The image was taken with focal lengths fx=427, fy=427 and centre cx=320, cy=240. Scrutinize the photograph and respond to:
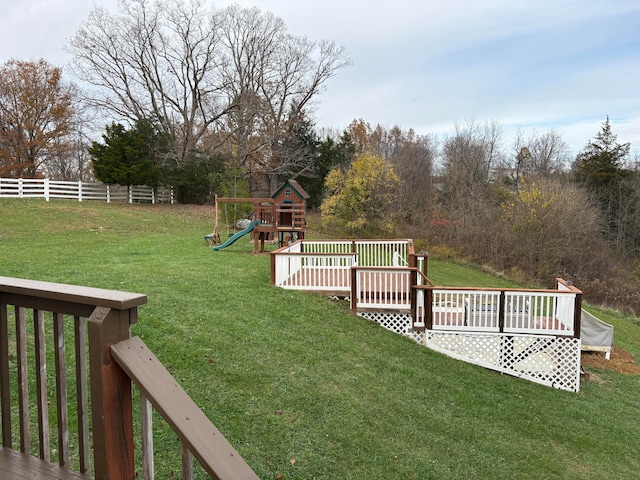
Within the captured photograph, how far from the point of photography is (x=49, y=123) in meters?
26.1

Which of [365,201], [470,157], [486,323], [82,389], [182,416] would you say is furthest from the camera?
[470,157]

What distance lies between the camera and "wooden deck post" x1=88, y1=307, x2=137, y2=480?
138 centimetres

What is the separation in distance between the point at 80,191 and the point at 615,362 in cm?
2391

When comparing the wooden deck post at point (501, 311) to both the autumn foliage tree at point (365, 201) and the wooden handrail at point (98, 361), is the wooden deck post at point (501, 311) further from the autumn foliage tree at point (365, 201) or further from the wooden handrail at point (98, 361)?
the autumn foliage tree at point (365, 201)

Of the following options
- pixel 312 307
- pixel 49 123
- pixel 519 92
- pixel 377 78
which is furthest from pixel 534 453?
pixel 49 123

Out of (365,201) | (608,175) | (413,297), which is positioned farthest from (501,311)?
(608,175)

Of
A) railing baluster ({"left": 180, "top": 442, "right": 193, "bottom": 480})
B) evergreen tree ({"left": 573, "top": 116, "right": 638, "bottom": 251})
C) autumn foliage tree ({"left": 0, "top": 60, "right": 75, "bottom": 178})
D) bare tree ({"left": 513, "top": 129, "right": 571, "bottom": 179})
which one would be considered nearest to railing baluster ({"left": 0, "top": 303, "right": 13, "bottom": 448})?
railing baluster ({"left": 180, "top": 442, "right": 193, "bottom": 480})

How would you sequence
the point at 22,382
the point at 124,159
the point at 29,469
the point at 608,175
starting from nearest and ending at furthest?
the point at 29,469 < the point at 22,382 < the point at 124,159 < the point at 608,175

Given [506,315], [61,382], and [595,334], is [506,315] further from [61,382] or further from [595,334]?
[61,382]

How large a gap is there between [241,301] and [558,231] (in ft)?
55.8

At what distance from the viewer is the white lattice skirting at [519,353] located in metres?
7.53

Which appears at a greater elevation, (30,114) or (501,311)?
(30,114)

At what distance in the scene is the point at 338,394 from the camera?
5.01m

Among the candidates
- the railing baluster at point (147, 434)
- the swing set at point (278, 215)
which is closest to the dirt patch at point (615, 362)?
the swing set at point (278, 215)
